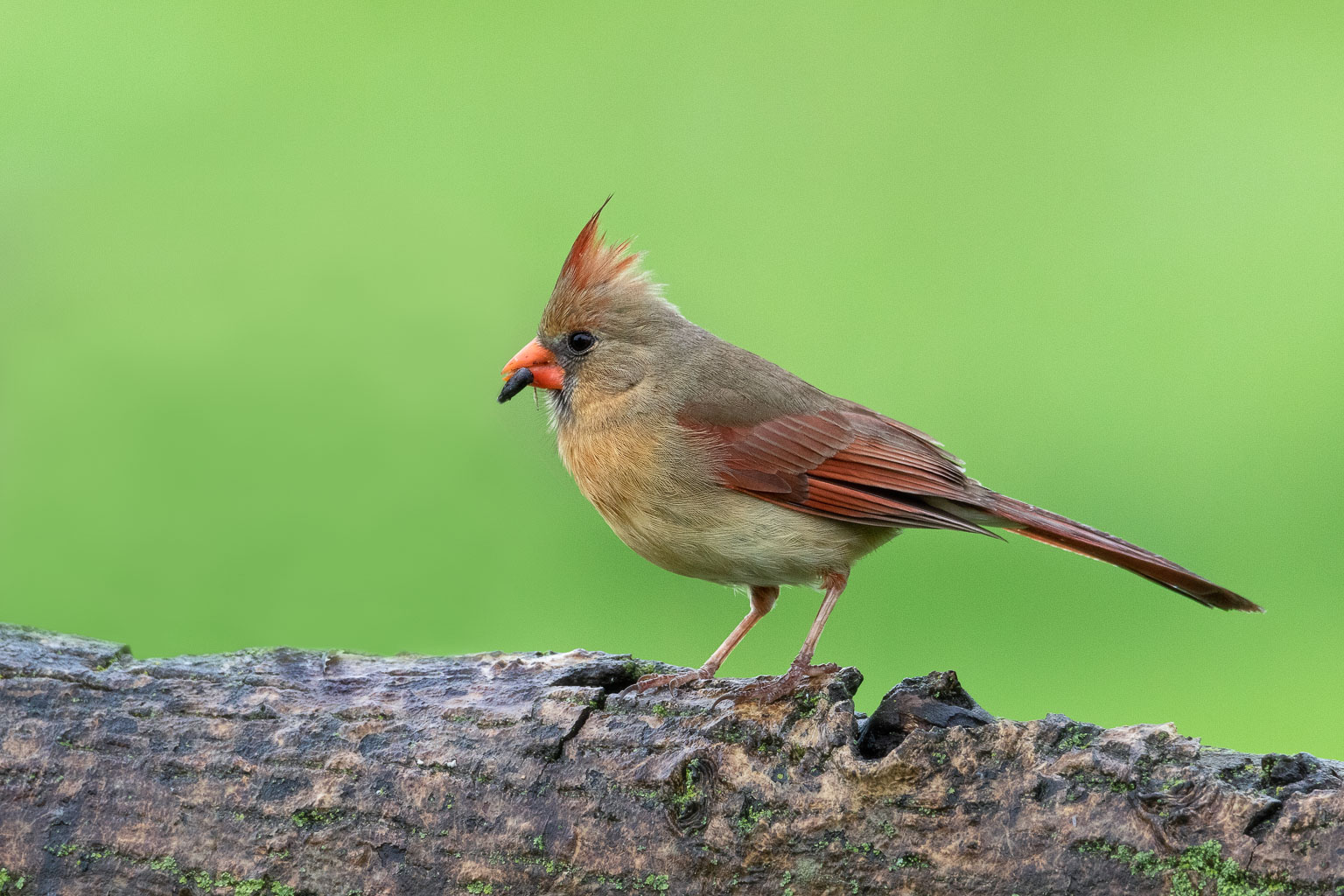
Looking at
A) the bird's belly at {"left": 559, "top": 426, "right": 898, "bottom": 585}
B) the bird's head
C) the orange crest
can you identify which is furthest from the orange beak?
the bird's belly at {"left": 559, "top": 426, "right": 898, "bottom": 585}

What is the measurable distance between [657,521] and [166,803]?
112 centimetres

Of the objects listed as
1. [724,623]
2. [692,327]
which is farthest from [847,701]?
[724,623]

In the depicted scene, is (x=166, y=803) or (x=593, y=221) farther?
(x=593, y=221)

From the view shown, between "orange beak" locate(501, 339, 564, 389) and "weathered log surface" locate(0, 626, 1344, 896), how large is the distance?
87cm

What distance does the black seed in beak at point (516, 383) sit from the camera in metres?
3.26

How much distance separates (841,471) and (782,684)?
0.66 metres

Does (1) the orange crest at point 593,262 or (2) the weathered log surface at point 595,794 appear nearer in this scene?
(2) the weathered log surface at point 595,794

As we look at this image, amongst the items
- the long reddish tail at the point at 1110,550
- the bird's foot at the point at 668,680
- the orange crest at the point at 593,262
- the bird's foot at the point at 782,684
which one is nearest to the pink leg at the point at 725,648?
the bird's foot at the point at 668,680

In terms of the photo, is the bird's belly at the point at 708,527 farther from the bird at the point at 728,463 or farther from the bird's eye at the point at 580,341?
the bird's eye at the point at 580,341

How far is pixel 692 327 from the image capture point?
11.1 feet

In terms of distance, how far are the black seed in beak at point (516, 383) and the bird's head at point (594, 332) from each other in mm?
10

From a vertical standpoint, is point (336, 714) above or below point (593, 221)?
below

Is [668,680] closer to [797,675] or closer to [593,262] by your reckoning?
[797,675]

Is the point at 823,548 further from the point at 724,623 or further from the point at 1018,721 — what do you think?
the point at 724,623
